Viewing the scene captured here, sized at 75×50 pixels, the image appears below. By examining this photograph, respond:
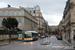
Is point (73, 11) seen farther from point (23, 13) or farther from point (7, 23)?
point (7, 23)

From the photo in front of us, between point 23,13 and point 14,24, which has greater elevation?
point 23,13

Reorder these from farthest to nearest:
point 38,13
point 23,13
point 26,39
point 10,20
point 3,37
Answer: point 38,13
point 23,13
point 10,20
point 26,39
point 3,37

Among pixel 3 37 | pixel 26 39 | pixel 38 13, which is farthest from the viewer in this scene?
pixel 38 13

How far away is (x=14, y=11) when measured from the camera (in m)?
56.3

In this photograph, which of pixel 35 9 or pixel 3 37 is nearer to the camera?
pixel 3 37

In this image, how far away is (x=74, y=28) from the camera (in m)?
45.2

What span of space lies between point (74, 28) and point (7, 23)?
25.1 meters

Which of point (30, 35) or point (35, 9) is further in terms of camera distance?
point (35, 9)

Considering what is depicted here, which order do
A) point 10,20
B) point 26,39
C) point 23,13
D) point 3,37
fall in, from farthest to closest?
point 23,13, point 10,20, point 26,39, point 3,37

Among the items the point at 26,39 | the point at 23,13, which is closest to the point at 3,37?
the point at 26,39

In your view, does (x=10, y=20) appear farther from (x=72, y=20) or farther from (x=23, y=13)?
(x=72, y=20)

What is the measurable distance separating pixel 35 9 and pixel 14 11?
151 ft

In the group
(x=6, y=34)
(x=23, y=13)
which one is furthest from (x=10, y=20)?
(x=6, y=34)

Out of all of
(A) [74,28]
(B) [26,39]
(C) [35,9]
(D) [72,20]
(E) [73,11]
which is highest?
(C) [35,9]
